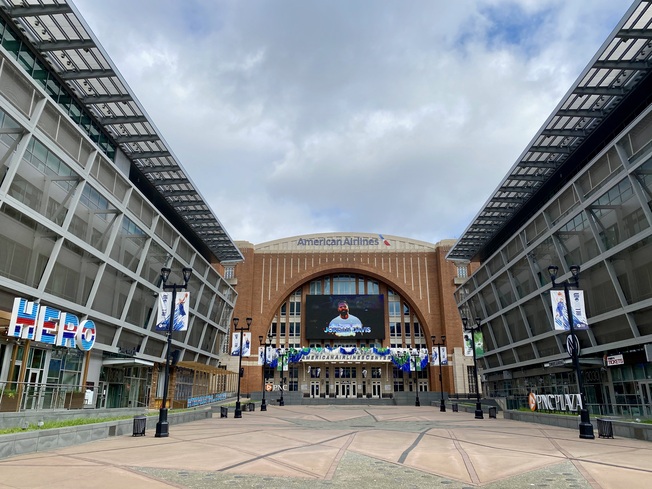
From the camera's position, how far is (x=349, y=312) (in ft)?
252

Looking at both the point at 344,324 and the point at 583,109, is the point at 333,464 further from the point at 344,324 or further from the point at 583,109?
the point at 344,324

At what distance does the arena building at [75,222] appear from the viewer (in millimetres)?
24031

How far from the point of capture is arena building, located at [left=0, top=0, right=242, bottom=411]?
24.0 meters

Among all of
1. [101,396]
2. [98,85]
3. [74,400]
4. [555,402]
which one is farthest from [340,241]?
[74,400]

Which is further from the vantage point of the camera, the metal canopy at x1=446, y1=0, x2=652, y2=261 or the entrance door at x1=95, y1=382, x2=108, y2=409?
the entrance door at x1=95, y1=382, x2=108, y2=409

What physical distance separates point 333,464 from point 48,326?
20494 mm

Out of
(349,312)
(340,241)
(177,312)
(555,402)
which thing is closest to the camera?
(177,312)

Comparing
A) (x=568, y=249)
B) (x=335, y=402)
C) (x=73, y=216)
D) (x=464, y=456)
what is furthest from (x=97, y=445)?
(x=335, y=402)

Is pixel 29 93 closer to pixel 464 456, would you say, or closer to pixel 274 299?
pixel 464 456

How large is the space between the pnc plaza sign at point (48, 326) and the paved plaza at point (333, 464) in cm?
984

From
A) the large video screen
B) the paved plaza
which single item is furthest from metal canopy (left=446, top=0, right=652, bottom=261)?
the large video screen

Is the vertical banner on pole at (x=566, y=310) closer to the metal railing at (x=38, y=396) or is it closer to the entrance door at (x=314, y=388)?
the metal railing at (x=38, y=396)

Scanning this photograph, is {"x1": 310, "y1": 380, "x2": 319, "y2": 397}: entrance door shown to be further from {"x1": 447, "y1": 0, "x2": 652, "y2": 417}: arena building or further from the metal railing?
the metal railing

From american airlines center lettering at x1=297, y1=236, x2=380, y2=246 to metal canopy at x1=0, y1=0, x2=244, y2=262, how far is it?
3423 centimetres
